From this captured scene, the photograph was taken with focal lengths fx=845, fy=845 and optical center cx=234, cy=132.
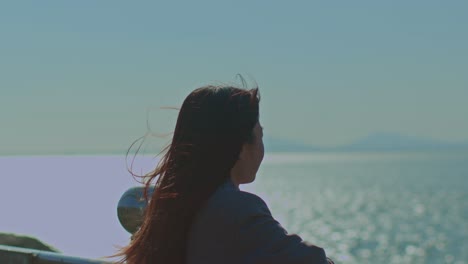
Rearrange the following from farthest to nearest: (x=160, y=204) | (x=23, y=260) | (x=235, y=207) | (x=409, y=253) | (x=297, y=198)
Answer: (x=297, y=198)
(x=409, y=253)
(x=23, y=260)
(x=160, y=204)
(x=235, y=207)

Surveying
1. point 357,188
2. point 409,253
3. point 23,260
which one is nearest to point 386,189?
point 357,188

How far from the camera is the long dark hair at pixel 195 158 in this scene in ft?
7.93

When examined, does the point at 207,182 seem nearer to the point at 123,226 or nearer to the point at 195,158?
the point at 195,158

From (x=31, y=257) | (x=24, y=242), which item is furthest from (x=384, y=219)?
(x=31, y=257)

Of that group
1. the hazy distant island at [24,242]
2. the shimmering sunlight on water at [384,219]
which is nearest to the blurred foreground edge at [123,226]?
the hazy distant island at [24,242]

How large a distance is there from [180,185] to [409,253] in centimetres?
4692

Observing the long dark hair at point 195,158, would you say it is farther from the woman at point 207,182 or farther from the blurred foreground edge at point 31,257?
the blurred foreground edge at point 31,257

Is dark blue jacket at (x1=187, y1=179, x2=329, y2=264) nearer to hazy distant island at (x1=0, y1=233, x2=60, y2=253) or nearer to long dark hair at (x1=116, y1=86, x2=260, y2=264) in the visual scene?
long dark hair at (x1=116, y1=86, x2=260, y2=264)

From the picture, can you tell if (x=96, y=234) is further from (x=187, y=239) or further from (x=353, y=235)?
(x=353, y=235)

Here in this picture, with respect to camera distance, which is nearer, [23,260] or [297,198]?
[23,260]

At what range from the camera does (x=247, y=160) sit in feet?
8.00

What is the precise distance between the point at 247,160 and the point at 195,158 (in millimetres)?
150

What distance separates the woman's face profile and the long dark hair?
0.05ft

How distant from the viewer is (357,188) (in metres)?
117
